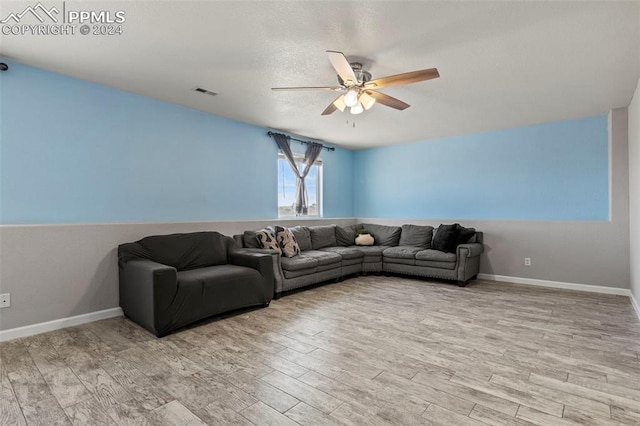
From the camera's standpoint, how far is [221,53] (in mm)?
2824

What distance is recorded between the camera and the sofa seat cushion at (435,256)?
4.89 meters

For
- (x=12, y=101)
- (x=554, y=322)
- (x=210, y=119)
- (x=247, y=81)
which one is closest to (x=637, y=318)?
(x=554, y=322)

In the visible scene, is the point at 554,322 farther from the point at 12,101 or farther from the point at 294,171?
the point at 12,101

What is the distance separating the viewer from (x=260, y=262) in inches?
153

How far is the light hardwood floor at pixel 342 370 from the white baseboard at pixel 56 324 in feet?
0.39

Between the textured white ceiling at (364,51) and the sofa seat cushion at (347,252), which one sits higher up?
the textured white ceiling at (364,51)

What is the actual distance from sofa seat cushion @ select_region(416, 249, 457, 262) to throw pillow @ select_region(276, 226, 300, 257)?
1.97m

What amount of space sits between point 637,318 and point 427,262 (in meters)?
2.39

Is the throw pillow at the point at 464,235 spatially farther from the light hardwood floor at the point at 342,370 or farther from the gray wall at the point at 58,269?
the gray wall at the point at 58,269

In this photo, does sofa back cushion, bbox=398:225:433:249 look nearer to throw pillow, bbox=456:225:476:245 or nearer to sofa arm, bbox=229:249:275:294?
throw pillow, bbox=456:225:476:245

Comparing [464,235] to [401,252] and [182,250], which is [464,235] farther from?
[182,250]

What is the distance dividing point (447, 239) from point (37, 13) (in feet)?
17.2

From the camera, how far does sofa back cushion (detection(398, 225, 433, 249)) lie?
223 inches

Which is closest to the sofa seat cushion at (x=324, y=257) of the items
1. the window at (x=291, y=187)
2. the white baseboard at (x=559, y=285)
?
the window at (x=291, y=187)
